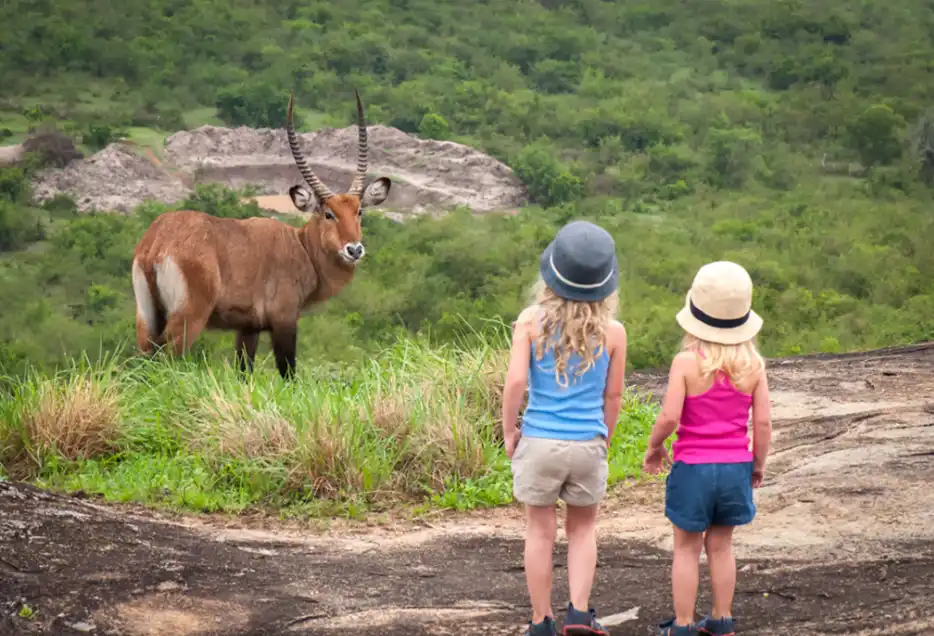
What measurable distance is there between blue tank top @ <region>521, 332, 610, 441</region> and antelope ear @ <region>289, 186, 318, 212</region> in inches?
216

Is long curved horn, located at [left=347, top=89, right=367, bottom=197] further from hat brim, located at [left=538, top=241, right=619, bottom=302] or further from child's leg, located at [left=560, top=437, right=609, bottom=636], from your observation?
child's leg, located at [left=560, top=437, right=609, bottom=636]

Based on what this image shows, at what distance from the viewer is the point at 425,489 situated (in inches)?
261

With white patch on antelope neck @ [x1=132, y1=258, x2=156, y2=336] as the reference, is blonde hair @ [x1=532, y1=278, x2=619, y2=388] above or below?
above

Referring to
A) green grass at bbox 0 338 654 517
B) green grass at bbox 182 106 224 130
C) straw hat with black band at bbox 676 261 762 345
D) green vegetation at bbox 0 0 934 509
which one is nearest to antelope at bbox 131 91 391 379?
green vegetation at bbox 0 0 934 509

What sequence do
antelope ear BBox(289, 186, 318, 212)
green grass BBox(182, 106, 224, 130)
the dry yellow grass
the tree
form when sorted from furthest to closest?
the tree
green grass BBox(182, 106, 224, 130)
antelope ear BBox(289, 186, 318, 212)
the dry yellow grass

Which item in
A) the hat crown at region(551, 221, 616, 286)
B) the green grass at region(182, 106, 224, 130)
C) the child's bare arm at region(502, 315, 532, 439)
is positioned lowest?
the green grass at region(182, 106, 224, 130)

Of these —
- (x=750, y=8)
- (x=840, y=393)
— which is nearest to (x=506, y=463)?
(x=840, y=393)

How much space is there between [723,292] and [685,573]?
0.90 m

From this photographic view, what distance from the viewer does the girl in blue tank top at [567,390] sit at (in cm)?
379

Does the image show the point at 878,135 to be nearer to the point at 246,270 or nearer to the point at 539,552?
the point at 246,270

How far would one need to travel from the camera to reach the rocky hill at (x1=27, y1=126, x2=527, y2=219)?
18.8 meters

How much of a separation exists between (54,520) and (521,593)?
2.09 m

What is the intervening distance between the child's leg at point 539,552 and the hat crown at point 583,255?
75cm

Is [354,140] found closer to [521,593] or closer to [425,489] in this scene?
[425,489]
